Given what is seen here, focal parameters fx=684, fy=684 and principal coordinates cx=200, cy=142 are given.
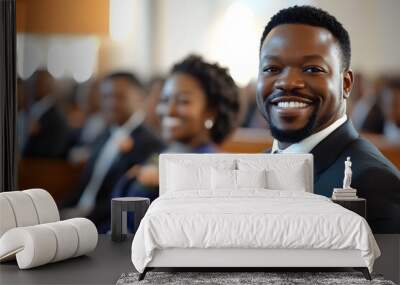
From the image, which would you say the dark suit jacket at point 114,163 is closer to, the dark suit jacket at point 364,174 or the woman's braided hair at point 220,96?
the woman's braided hair at point 220,96

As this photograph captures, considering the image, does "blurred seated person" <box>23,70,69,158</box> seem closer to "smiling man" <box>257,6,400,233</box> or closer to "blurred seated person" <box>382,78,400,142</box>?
"smiling man" <box>257,6,400,233</box>

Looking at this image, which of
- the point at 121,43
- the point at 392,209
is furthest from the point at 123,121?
the point at 392,209

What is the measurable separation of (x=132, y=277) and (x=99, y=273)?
345mm

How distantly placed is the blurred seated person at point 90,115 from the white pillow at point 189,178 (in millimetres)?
1224

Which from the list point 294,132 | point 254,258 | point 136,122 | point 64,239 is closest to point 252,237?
point 254,258

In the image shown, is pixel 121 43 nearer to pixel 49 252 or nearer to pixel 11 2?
pixel 11 2

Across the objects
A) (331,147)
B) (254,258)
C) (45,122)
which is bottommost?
(254,258)

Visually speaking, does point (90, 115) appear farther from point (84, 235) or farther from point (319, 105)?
point (319, 105)

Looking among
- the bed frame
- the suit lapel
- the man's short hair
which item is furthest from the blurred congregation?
the bed frame

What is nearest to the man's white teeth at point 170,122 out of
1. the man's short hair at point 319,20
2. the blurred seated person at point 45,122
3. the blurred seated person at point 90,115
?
the blurred seated person at point 90,115

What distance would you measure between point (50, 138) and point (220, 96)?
1974mm

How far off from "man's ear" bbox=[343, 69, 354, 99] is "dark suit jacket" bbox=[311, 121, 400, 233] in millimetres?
312

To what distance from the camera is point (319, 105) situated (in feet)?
23.7

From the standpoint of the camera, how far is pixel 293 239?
4.90 meters
